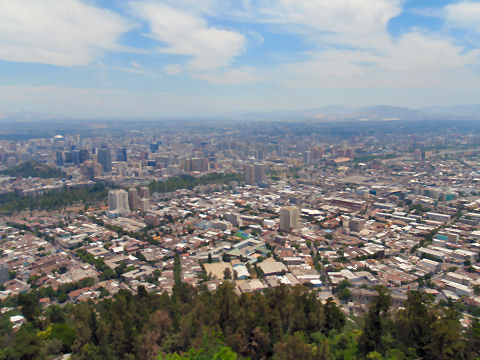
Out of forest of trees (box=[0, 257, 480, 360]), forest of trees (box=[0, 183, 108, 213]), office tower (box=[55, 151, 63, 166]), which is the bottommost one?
forest of trees (box=[0, 183, 108, 213])

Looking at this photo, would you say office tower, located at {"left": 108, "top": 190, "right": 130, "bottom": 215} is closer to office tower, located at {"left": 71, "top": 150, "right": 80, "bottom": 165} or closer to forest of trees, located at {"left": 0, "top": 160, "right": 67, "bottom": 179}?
forest of trees, located at {"left": 0, "top": 160, "right": 67, "bottom": 179}

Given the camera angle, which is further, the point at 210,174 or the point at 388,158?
the point at 388,158

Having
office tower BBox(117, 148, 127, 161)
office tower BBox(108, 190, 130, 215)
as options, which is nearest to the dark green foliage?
office tower BBox(108, 190, 130, 215)

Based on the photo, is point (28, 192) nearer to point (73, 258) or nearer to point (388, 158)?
point (73, 258)

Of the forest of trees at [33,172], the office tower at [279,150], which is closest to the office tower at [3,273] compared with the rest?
the forest of trees at [33,172]

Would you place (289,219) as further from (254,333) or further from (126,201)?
(254,333)

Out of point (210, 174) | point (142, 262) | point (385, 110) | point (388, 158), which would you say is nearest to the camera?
point (142, 262)

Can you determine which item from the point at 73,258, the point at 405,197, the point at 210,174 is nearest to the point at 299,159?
the point at 210,174
